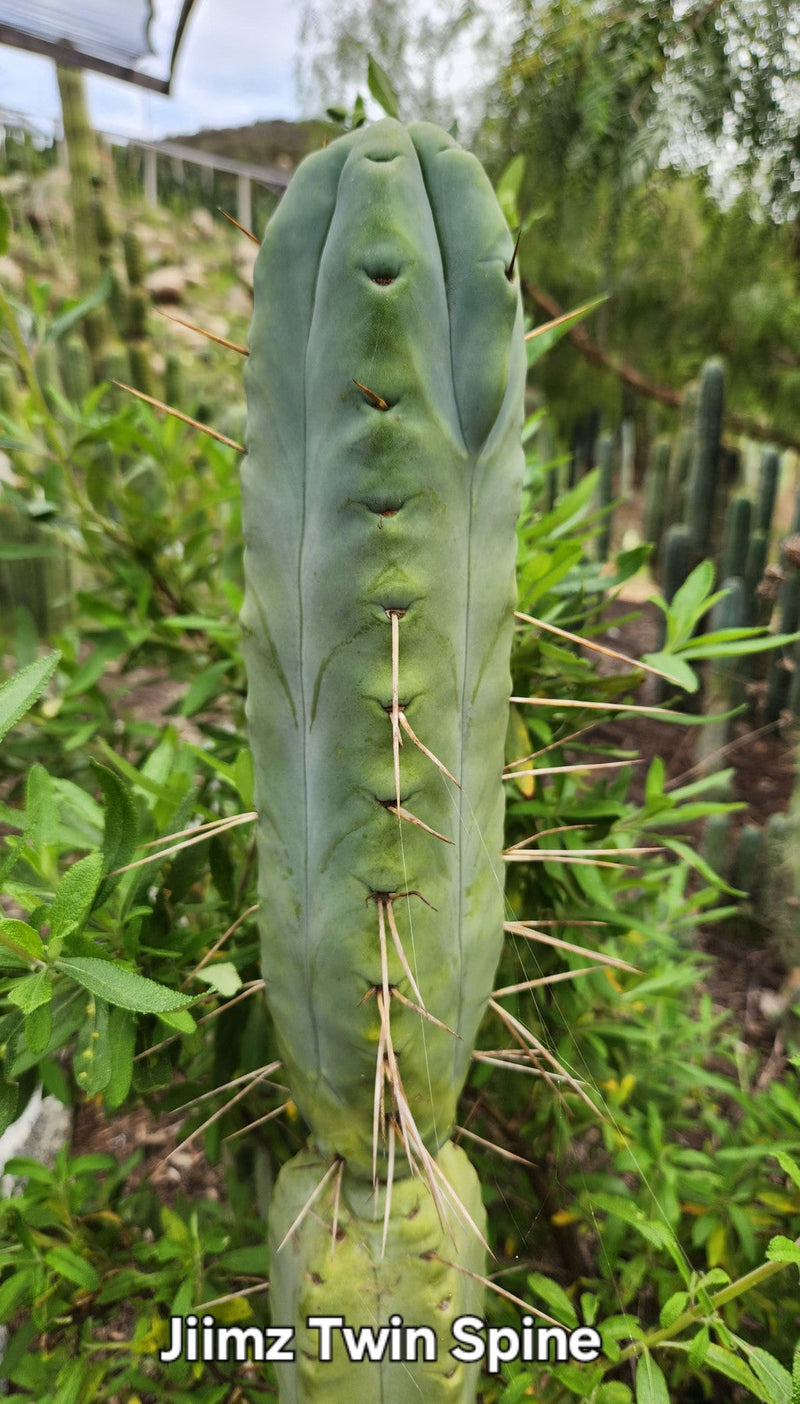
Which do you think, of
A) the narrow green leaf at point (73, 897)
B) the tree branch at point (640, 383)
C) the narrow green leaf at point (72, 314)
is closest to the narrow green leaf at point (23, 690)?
the narrow green leaf at point (73, 897)

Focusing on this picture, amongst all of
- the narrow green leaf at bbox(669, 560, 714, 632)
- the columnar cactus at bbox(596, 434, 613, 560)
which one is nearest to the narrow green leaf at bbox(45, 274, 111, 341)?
the narrow green leaf at bbox(669, 560, 714, 632)

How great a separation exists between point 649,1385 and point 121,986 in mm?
528

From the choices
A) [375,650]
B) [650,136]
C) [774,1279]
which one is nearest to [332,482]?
[375,650]

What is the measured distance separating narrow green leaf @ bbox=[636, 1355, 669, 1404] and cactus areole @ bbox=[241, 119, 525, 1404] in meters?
0.14

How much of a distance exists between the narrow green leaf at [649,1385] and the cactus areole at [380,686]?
0.46ft

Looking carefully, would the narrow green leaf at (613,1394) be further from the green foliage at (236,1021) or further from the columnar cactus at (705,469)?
the columnar cactus at (705,469)

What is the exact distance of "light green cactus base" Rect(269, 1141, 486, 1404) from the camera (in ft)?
2.24

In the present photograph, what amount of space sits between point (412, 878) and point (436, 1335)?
1.27 feet

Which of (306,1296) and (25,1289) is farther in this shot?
(25,1289)

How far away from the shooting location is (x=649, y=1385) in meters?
0.68

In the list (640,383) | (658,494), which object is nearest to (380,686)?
(640,383)

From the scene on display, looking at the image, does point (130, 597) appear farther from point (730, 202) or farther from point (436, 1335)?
point (730, 202)

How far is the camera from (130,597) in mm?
1260

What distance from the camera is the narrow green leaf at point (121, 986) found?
545 millimetres
